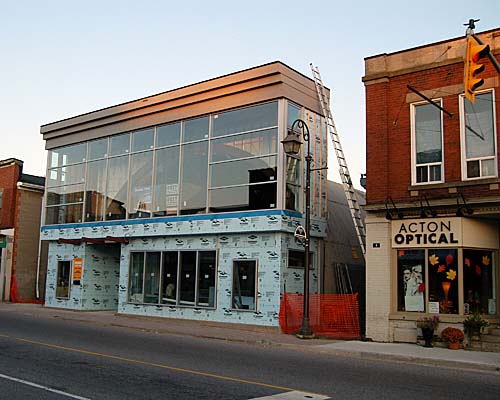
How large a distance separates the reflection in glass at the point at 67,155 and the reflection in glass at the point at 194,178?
7.95 meters

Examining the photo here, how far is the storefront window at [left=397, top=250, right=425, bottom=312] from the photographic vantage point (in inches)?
679

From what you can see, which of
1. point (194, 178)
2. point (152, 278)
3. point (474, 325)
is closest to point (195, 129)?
point (194, 178)

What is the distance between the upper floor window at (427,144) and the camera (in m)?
17.3

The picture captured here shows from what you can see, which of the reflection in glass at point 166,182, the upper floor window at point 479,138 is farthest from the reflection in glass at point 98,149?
the upper floor window at point 479,138

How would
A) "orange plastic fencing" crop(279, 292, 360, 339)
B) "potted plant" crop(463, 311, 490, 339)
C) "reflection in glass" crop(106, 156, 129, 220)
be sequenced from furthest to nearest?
1. "reflection in glass" crop(106, 156, 129, 220)
2. "orange plastic fencing" crop(279, 292, 360, 339)
3. "potted plant" crop(463, 311, 490, 339)

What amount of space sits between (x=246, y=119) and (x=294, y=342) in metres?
9.43

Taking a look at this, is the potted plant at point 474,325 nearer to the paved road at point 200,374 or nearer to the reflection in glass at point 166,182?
the paved road at point 200,374

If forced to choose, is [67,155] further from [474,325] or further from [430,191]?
[474,325]

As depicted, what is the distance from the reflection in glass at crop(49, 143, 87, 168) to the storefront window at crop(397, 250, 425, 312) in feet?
60.5

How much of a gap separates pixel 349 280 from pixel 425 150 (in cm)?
780

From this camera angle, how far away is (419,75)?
17.9 meters

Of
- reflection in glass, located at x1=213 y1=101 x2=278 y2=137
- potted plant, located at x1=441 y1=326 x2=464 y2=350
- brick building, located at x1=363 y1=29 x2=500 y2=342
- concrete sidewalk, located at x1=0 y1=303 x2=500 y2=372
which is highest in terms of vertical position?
reflection in glass, located at x1=213 y1=101 x2=278 y2=137

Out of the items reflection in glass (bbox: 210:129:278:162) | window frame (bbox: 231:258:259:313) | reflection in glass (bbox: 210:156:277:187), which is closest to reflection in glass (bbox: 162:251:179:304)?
window frame (bbox: 231:258:259:313)

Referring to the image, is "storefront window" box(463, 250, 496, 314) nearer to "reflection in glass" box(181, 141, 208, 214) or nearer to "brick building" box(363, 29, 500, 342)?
"brick building" box(363, 29, 500, 342)
